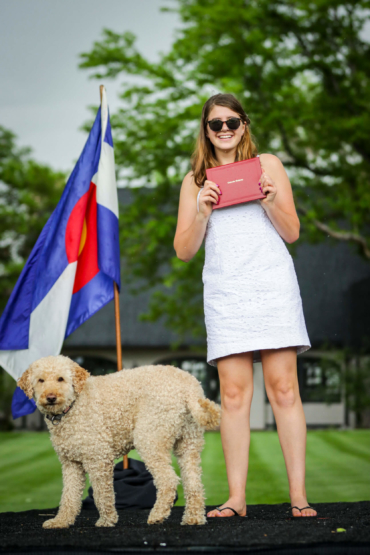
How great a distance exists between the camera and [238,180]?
120 inches

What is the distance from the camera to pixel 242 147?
11.0 ft

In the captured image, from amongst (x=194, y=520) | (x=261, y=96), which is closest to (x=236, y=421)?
(x=194, y=520)

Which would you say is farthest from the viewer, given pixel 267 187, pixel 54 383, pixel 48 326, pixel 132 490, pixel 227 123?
pixel 132 490

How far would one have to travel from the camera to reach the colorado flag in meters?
3.98

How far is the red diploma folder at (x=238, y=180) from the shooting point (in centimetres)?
303

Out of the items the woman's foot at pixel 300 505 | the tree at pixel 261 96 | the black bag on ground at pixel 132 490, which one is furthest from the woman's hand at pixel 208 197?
the tree at pixel 261 96

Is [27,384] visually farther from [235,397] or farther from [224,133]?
[224,133]

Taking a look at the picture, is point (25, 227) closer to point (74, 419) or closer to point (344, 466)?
point (344, 466)

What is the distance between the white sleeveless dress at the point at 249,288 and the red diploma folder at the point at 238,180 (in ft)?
0.62

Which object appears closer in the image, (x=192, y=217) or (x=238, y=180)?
(x=238, y=180)

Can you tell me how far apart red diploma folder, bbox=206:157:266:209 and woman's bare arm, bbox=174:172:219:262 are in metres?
0.05

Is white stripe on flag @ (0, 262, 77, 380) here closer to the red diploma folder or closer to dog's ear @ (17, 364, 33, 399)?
dog's ear @ (17, 364, 33, 399)

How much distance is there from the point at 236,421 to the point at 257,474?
6.41 m

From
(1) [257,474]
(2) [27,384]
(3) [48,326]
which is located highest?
(3) [48,326]
